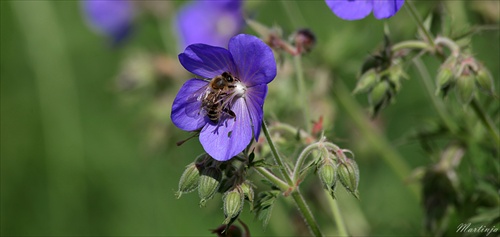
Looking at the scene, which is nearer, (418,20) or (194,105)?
(194,105)

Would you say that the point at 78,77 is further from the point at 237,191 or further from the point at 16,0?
the point at 237,191

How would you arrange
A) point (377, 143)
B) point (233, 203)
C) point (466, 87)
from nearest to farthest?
1. point (233, 203)
2. point (466, 87)
3. point (377, 143)

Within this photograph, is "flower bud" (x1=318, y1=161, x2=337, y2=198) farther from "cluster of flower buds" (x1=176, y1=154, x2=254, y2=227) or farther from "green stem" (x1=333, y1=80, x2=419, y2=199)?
"green stem" (x1=333, y1=80, x2=419, y2=199)

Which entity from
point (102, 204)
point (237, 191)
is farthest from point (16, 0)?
point (237, 191)

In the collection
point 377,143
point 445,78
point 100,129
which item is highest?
point 100,129

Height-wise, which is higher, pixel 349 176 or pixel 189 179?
pixel 189 179

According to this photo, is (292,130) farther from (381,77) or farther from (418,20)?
(418,20)

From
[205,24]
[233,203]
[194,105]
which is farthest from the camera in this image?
[205,24]

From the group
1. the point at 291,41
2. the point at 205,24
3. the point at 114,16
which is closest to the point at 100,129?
the point at 114,16
